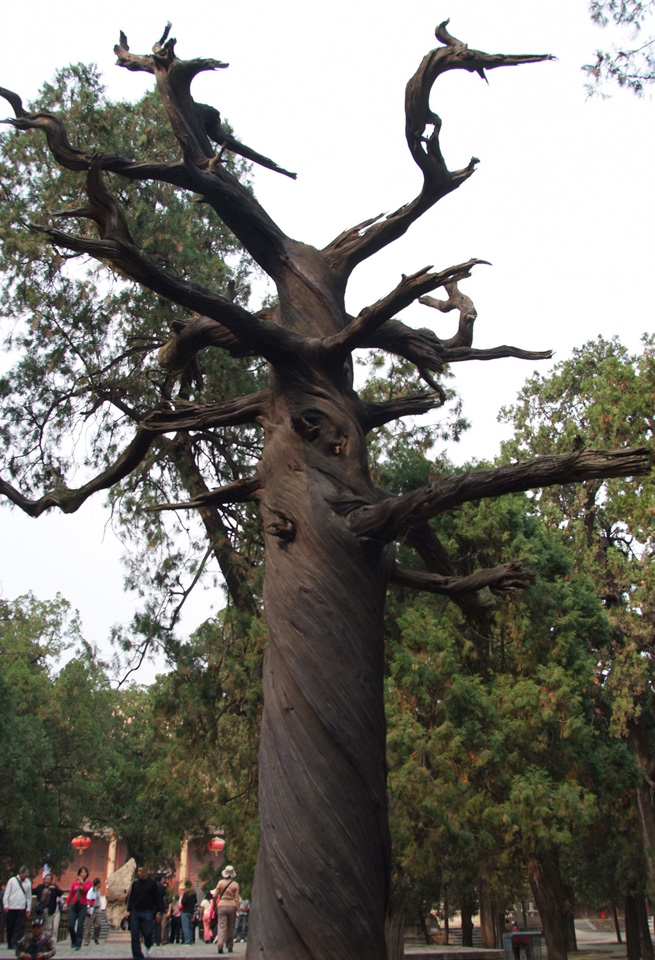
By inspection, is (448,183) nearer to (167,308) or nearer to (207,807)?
(167,308)

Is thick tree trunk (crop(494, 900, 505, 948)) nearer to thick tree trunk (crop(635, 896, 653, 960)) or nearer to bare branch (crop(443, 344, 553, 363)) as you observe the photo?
thick tree trunk (crop(635, 896, 653, 960))

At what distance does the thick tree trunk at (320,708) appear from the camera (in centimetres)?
316

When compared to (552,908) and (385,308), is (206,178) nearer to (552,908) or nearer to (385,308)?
(385,308)

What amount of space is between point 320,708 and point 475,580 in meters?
1.25

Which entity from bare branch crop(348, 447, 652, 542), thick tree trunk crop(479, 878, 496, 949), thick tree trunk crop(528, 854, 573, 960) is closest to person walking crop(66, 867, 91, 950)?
thick tree trunk crop(528, 854, 573, 960)

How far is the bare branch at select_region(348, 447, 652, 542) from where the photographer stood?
361cm

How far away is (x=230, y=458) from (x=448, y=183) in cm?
643

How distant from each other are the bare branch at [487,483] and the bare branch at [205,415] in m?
0.98

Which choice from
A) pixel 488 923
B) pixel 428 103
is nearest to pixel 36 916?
pixel 428 103

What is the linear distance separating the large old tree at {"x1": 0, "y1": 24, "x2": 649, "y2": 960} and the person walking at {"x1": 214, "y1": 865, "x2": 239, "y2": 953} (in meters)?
8.43

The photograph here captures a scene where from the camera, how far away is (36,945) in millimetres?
9289

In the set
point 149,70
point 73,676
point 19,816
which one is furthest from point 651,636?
point 73,676

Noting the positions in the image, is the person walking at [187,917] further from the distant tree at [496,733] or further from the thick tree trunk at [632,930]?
the thick tree trunk at [632,930]

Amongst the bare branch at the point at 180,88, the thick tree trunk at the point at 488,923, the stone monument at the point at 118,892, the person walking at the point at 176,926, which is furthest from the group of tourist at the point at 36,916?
the thick tree trunk at the point at 488,923
